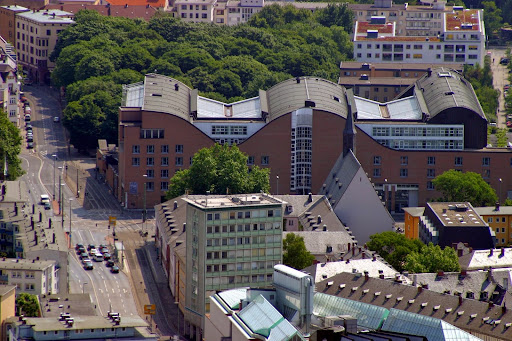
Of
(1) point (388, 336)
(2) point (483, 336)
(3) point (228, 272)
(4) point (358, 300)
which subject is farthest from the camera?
(3) point (228, 272)

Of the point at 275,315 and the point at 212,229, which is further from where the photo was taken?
the point at 212,229

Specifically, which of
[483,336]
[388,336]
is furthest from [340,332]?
[483,336]

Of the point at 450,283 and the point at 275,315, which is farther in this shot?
the point at 450,283

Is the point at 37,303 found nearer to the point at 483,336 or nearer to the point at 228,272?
the point at 228,272

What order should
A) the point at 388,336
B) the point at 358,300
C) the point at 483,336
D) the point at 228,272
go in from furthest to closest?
1. the point at 228,272
2. the point at 358,300
3. the point at 483,336
4. the point at 388,336

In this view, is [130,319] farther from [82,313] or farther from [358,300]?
[358,300]

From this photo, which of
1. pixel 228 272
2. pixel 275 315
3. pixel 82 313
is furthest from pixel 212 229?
pixel 275 315
